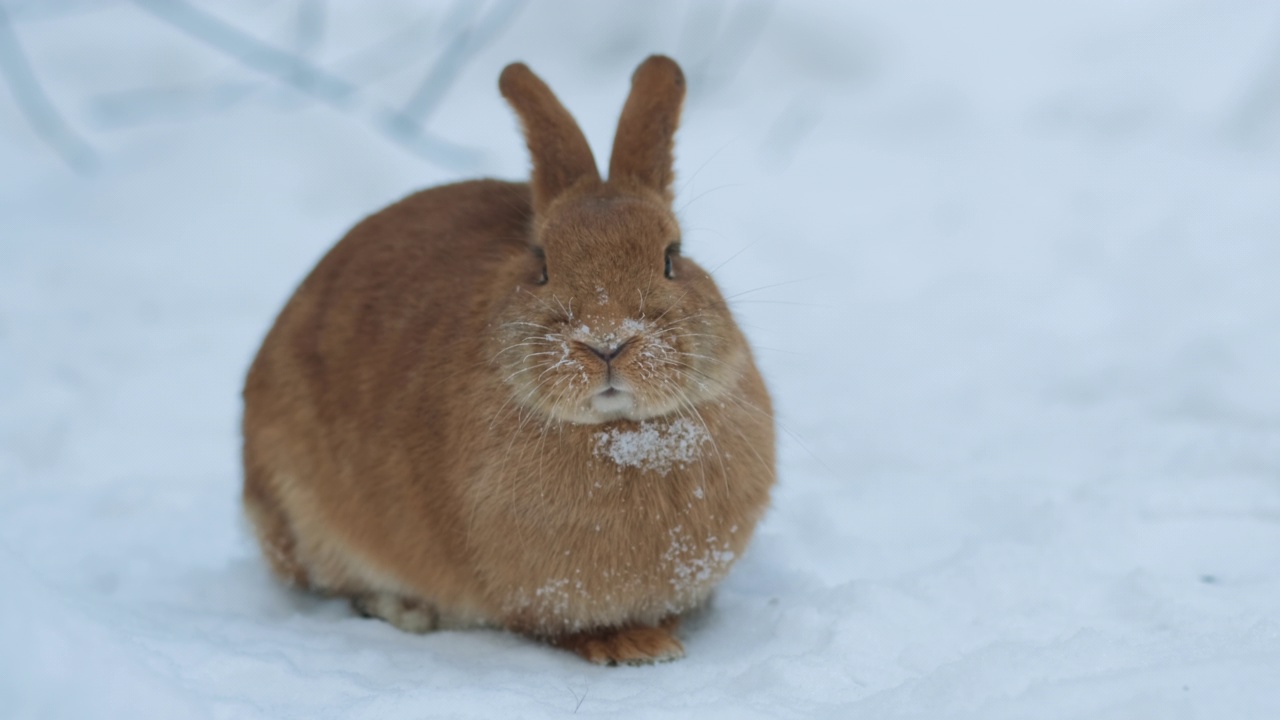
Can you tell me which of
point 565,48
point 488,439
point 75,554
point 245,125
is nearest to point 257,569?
point 75,554

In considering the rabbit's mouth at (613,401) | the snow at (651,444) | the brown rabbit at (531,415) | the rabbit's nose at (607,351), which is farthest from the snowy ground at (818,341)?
the rabbit's nose at (607,351)

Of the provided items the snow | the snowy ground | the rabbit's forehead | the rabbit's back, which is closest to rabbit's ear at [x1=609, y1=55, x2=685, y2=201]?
the rabbit's forehead

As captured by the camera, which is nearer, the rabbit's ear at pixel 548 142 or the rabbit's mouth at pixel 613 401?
the rabbit's mouth at pixel 613 401

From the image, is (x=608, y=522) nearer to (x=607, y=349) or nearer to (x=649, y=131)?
(x=607, y=349)

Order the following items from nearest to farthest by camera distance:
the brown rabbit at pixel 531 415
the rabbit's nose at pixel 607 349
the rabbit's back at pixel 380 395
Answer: the rabbit's nose at pixel 607 349
the brown rabbit at pixel 531 415
the rabbit's back at pixel 380 395

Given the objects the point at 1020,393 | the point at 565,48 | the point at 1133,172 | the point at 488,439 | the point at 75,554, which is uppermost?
the point at 565,48

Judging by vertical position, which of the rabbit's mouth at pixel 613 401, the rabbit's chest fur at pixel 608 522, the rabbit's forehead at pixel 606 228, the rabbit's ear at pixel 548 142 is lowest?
the rabbit's chest fur at pixel 608 522

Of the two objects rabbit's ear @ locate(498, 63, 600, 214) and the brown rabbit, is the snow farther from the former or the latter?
rabbit's ear @ locate(498, 63, 600, 214)

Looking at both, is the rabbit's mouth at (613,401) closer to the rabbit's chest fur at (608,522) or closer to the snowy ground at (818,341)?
the rabbit's chest fur at (608,522)

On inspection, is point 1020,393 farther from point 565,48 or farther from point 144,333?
point 565,48
